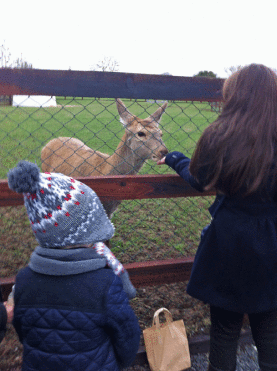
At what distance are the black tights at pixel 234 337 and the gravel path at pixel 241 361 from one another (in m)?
0.48

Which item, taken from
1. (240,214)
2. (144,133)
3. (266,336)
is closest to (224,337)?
(266,336)

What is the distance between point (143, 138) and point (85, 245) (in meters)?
2.54

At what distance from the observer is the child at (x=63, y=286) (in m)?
1.19

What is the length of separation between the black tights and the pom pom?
4.28ft

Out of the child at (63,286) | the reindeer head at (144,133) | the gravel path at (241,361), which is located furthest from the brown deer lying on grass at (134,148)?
the child at (63,286)

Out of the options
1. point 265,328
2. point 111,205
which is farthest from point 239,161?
point 111,205

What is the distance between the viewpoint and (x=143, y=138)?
367cm

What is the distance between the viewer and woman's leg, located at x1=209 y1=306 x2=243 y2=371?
1.71 metres

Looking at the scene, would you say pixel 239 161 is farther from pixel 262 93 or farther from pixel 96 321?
pixel 96 321

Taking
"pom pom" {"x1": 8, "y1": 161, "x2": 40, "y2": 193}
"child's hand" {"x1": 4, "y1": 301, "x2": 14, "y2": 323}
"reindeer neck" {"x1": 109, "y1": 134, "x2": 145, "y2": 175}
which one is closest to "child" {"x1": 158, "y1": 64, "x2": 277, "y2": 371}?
"pom pom" {"x1": 8, "y1": 161, "x2": 40, "y2": 193}

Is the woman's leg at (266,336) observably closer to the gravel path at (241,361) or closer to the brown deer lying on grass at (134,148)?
the gravel path at (241,361)

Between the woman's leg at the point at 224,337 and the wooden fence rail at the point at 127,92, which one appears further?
the woman's leg at the point at 224,337

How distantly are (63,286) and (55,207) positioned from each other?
33 cm

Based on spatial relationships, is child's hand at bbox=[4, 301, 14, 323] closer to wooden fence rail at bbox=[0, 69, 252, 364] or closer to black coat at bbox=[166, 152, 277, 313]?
wooden fence rail at bbox=[0, 69, 252, 364]
